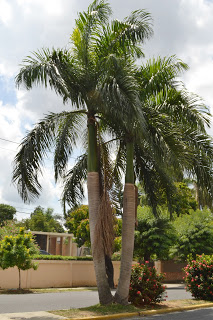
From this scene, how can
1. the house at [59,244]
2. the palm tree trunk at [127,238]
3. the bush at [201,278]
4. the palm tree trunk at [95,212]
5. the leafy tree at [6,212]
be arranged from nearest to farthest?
the palm tree trunk at [95,212] < the palm tree trunk at [127,238] < the bush at [201,278] < the house at [59,244] < the leafy tree at [6,212]

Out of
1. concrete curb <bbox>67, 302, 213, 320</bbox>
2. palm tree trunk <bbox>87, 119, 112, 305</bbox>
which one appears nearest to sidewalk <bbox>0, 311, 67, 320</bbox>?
concrete curb <bbox>67, 302, 213, 320</bbox>

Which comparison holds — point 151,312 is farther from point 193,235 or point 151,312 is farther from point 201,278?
point 193,235

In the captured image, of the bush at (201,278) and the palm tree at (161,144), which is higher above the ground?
the palm tree at (161,144)

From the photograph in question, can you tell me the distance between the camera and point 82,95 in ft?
41.8

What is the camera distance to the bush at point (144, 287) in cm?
1312

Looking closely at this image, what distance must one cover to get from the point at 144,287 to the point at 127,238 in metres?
1.94

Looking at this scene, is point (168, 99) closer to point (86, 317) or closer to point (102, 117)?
point (102, 117)

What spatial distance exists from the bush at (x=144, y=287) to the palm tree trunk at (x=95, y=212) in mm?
1201

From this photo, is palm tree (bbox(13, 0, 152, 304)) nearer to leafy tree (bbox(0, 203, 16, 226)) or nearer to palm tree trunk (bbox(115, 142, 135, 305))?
palm tree trunk (bbox(115, 142, 135, 305))

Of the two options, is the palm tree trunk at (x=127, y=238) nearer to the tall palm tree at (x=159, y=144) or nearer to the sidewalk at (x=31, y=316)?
the tall palm tree at (x=159, y=144)

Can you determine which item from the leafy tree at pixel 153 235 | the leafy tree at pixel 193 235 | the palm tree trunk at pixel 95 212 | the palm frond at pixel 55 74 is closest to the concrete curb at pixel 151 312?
the palm tree trunk at pixel 95 212

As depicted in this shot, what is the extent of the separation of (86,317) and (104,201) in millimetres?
3382

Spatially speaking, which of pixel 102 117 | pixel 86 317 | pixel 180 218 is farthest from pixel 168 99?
pixel 180 218

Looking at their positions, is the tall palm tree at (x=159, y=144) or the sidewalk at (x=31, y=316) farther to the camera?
the tall palm tree at (x=159, y=144)
